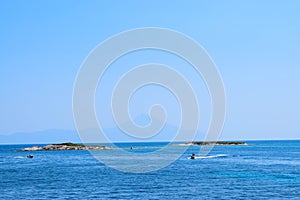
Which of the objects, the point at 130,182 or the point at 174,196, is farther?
the point at 130,182

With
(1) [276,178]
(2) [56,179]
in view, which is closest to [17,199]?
(2) [56,179]

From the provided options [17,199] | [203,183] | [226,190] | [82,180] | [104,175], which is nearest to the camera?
[17,199]

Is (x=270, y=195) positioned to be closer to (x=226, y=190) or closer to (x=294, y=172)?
(x=226, y=190)

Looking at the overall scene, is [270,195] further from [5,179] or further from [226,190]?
[5,179]

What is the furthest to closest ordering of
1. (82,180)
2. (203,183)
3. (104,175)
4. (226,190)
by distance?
(104,175) → (82,180) → (203,183) → (226,190)

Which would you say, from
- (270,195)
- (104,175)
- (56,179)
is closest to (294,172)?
(270,195)

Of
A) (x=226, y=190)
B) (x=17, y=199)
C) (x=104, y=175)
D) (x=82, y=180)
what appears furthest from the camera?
(x=104, y=175)

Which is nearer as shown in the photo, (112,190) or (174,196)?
(174,196)

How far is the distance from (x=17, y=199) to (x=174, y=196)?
1839 cm

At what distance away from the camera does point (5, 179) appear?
72.2m

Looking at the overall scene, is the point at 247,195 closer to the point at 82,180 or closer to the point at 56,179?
the point at 82,180

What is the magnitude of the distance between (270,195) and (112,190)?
65.3ft

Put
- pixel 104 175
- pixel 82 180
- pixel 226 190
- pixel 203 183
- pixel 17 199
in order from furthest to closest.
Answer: pixel 104 175 < pixel 82 180 < pixel 203 183 < pixel 226 190 < pixel 17 199

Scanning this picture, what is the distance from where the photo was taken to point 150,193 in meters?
52.9
